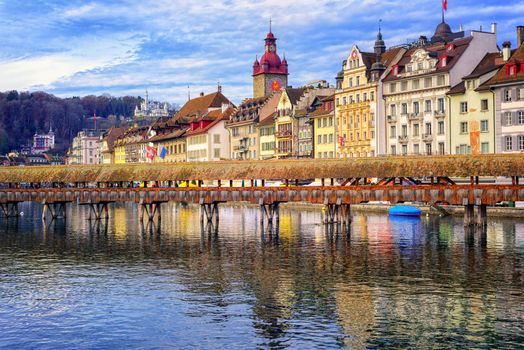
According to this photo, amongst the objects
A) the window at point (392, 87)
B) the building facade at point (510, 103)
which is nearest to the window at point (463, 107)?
the building facade at point (510, 103)

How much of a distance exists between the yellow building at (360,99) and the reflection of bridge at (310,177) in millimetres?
12103

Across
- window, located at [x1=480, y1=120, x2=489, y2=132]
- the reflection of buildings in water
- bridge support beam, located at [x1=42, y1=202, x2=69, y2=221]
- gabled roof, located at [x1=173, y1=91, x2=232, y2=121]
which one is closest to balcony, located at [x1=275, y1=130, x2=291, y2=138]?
gabled roof, located at [x1=173, y1=91, x2=232, y2=121]

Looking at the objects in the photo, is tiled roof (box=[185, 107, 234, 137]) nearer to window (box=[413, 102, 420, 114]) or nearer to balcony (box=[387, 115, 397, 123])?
balcony (box=[387, 115, 397, 123])

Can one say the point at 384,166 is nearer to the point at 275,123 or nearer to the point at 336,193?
the point at 336,193

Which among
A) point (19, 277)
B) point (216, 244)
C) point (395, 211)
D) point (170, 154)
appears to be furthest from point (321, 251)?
point (170, 154)

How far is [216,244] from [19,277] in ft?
54.7

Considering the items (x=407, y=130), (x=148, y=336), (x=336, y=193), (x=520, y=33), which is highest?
(x=520, y=33)

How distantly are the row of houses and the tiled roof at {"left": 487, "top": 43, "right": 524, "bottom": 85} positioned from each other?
100 millimetres

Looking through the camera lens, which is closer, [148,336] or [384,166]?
[148,336]

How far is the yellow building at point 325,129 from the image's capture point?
100875 millimetres

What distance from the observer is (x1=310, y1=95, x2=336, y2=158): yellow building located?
100875 mm

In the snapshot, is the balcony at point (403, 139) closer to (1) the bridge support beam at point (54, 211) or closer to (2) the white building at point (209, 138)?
(1) the bridge support beam at point (54, 211)

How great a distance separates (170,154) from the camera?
138875mm

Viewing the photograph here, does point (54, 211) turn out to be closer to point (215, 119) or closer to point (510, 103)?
point (510, 103)
